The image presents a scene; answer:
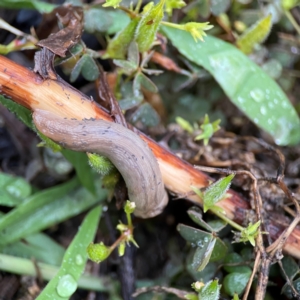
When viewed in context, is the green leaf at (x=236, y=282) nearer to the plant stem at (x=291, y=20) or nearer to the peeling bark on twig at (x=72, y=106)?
the peeling bark on twig at (x=72, y=106)

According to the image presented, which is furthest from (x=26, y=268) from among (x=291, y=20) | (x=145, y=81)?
(x=291, y=20)

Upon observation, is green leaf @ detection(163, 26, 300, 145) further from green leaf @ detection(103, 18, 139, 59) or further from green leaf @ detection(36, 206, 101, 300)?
green leaf @ detection(36, 206, 101, 300)

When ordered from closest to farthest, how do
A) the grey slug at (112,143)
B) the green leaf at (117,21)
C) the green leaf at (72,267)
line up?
the grey slug at (112,143) < the green leaf at (72,267) < the green leaf at (117,21)

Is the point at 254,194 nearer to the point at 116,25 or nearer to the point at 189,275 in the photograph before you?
the point at 189,275

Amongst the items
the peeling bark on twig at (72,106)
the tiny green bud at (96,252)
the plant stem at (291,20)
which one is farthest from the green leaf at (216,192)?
the plant stem at (291,20)

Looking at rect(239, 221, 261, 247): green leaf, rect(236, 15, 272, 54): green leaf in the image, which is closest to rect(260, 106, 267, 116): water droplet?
rect(236, 15, 272, 54): green leaf

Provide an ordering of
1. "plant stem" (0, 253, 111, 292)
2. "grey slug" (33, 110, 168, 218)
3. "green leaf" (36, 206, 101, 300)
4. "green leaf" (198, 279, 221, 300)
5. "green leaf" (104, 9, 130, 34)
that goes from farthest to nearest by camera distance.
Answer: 1. "green leaf" (104, 9, 130, 34)
2. "plant stem" (0, 253, 111, 292)
3. "green leaf" (36, 206, 101, 300)
4. "green leaf" (198, 279, 221, 300)
5. "grey slug" (33, 110, 168, 218)

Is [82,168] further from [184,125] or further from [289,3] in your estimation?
[289,3]
